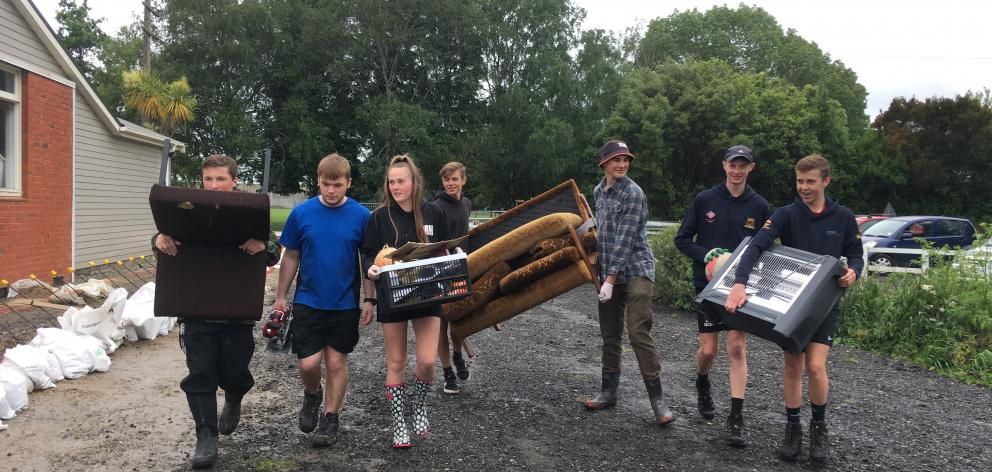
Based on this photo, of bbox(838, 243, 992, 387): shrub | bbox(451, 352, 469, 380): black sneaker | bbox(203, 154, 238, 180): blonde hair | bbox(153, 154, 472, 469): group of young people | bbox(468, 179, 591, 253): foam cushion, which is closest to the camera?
bbox(153, 154, 472, 469): group of young people

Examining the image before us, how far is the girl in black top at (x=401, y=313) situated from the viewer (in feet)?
13.3

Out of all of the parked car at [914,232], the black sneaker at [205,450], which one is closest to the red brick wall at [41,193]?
the black sneaker at [205,450]

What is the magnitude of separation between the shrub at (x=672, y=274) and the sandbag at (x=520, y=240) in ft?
19.8

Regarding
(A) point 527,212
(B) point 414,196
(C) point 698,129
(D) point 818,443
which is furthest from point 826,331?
(C) point 698,129

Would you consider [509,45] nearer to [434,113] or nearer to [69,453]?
[434,113]

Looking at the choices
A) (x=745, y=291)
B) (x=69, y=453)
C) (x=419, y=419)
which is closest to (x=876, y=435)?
(x=745, y=291)

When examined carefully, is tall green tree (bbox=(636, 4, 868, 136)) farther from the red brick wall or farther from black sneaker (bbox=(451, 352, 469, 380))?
black sneaker (bbox=(451, 352, 469, 380))

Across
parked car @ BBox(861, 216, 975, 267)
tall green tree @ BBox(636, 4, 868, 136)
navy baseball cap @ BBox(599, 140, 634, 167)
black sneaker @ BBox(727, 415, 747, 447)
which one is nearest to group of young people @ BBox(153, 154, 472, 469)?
navy baseball cap @ BBox(599, 140, 634, 167)

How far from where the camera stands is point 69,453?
155 inches

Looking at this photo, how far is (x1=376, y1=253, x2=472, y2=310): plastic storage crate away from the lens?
373 cm

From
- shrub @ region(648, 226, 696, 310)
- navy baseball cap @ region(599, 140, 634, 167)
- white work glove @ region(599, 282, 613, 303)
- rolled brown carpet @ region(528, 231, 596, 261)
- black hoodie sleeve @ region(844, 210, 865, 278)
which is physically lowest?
shrub @ region(648, 226, 696, 310)

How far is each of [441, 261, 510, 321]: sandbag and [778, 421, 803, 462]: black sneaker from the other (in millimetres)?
2157

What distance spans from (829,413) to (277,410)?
14.2 ft

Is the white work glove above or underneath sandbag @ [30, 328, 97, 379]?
above
